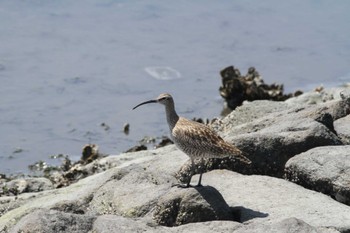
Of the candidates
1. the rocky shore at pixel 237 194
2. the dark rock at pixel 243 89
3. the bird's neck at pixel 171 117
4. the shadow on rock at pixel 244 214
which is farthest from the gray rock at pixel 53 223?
the dark rock at pixel 243 89

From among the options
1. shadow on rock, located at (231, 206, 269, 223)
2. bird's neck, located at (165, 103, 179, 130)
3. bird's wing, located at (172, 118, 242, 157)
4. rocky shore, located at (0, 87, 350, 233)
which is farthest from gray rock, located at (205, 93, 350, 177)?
shadow on rock, located at (231, 206, 269, 223)

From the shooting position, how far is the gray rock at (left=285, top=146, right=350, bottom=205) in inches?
444

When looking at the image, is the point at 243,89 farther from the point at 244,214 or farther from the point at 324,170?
the point at 244,214

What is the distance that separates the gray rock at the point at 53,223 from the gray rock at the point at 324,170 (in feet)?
10.0

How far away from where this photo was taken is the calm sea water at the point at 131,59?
19062 millimetres

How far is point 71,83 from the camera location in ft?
69.3

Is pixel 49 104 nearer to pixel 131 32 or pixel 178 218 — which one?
pixel 131 32

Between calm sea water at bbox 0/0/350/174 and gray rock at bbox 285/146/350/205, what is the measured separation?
6.95 metres

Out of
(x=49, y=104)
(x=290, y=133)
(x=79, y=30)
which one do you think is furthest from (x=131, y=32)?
(x=290, y=133)

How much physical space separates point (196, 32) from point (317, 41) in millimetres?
3154

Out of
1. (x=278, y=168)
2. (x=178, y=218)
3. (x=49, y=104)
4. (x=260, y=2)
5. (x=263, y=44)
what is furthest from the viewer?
(x=260, y=2)

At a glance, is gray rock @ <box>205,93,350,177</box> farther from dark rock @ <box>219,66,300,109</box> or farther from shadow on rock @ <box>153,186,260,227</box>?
dark rock @ <box>219,66,300,109</box>

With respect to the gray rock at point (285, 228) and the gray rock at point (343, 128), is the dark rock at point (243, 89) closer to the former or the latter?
the gray rock at point (343, 128)

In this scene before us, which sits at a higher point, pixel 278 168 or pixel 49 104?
pixel 278 168
